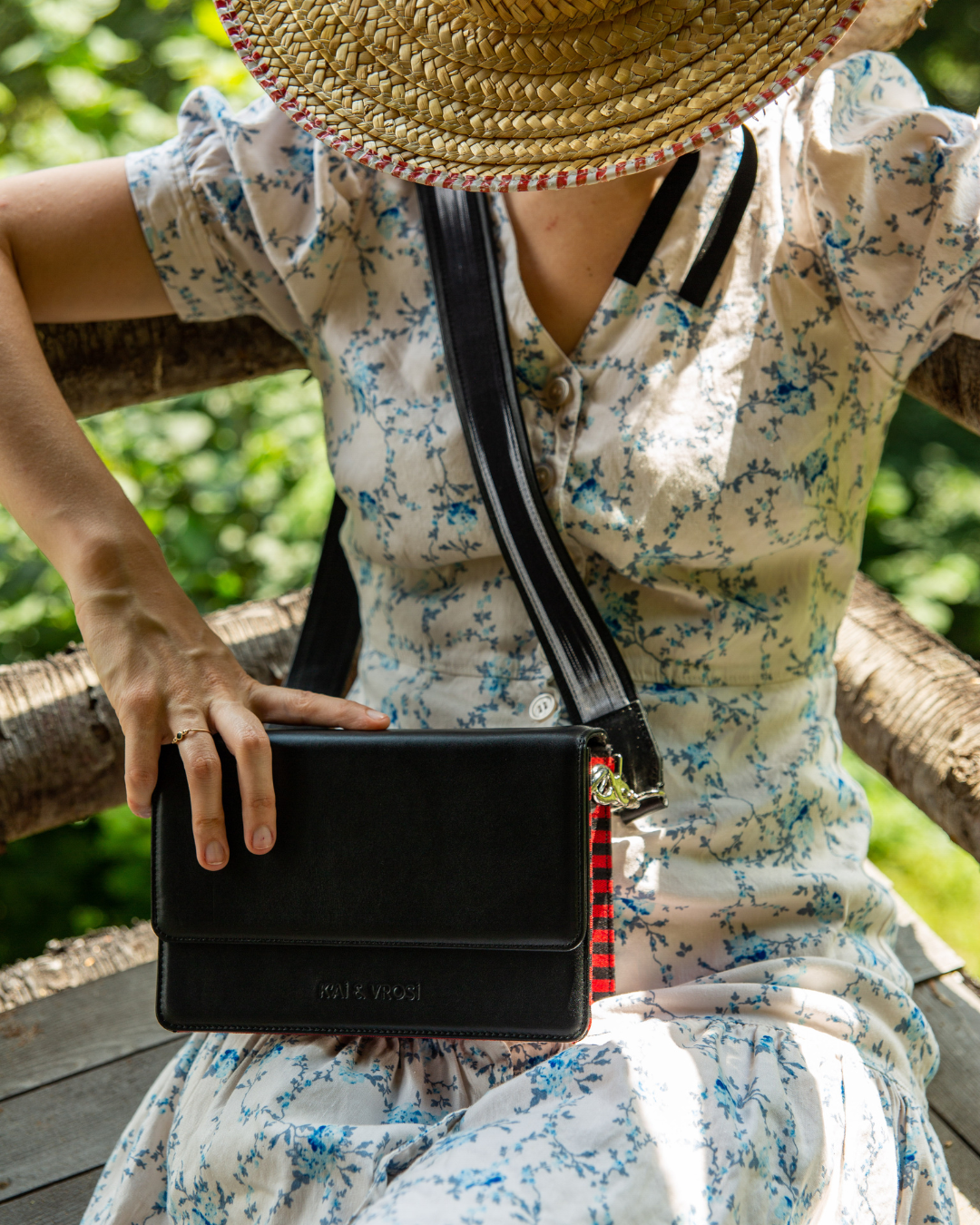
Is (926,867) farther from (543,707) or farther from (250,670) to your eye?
(543,707)

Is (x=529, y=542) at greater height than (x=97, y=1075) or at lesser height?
greater

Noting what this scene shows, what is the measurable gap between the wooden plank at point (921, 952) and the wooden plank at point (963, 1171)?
22 cm

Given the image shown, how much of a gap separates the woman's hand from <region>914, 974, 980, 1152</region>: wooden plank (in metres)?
0.83

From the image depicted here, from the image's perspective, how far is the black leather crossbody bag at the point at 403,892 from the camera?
899 millimetres

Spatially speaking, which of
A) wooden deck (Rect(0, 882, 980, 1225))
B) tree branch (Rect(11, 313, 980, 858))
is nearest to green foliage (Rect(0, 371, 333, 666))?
tree branch (Rect(11, 313, 980, 858))

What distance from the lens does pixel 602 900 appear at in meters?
0.96

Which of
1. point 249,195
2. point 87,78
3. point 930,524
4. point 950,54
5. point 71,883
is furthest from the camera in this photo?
point 950,54

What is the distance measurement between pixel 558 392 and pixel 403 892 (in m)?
0.50

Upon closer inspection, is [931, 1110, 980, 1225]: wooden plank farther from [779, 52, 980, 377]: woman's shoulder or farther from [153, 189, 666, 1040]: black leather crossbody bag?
[779, 52, 980, 377]: woman's shoulder

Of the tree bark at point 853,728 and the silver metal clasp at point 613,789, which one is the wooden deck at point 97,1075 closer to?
the tree bark at point 853,728

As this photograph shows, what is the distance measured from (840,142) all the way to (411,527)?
0.55 meters

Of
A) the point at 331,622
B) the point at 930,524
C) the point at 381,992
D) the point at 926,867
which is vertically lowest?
the point at 926,867

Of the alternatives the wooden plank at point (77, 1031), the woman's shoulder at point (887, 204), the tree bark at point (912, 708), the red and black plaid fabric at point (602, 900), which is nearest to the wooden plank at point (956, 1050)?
the tree bark at point (912, 708)

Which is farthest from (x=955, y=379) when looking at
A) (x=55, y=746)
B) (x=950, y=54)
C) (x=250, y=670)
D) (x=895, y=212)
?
(x=950, y=54)
